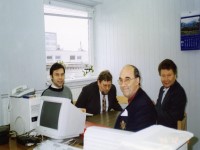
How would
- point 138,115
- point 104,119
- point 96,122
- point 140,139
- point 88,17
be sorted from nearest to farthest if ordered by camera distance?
point 140,139 < point 138,115 < point 96,122 < point 104,119 < point 88,17

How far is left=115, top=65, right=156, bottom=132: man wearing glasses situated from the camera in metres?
1.75

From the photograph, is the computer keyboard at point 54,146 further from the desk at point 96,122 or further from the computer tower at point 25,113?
the computer tower at point 25,113

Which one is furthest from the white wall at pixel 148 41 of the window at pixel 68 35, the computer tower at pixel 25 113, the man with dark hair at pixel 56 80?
the computer tower at pixel 25 113

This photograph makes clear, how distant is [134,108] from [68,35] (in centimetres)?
262

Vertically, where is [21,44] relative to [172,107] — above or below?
above

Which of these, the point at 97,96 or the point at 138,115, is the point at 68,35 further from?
the point at 138,115

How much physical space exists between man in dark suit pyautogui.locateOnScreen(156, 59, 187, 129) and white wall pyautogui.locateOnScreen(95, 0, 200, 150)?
0.67 metres

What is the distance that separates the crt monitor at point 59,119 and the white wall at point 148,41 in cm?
170

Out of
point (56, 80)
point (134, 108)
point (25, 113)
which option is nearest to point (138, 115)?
point (134, 108)

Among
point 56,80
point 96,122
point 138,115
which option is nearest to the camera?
point 138,115

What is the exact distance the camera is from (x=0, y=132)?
2023mm

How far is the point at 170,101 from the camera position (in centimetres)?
255

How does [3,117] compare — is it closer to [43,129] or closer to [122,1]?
[43,129]

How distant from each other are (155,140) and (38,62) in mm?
2656
